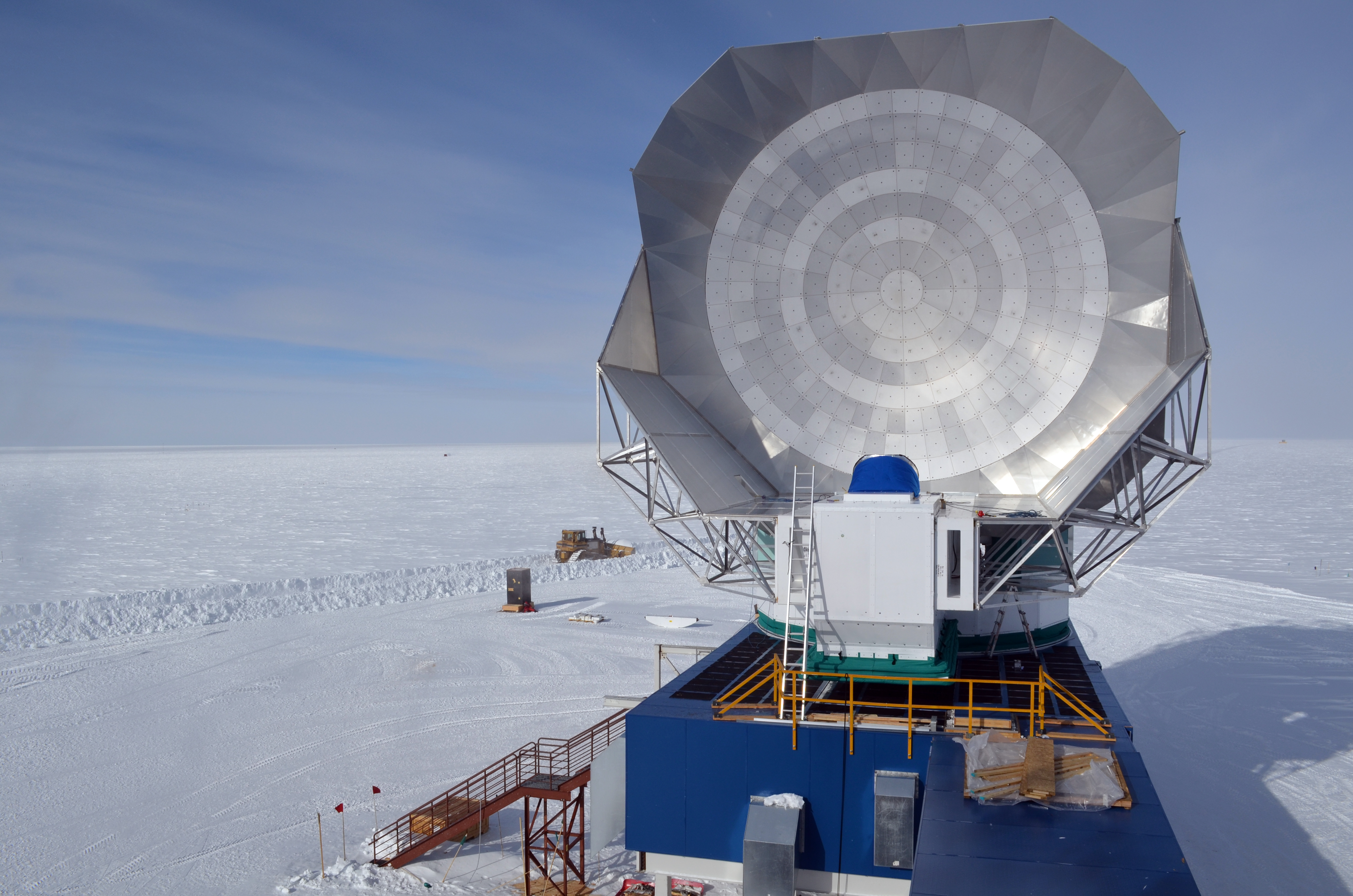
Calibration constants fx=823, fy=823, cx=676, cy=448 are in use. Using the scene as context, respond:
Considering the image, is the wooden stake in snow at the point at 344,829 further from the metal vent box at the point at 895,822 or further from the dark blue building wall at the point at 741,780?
the metal vent box at the point at 895,822

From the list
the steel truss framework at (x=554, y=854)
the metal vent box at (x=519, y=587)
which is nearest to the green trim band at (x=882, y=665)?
the steel truss framework at (x=554, y=854)

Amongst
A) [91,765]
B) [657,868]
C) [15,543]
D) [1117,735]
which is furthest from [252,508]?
[1117,735]

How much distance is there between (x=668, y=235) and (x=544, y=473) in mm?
109494

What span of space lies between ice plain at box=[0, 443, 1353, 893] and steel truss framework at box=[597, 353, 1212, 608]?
19.4 feet

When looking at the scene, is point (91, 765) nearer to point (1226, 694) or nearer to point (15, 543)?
point (1226, 694)

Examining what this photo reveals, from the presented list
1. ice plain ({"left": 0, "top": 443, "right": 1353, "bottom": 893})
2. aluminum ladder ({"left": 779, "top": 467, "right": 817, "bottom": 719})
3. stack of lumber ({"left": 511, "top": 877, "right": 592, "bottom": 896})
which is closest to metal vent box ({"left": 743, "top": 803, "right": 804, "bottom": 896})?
aluminum ladder ({"left": 779, "top": 467, "right": 817, "bottom": 719})

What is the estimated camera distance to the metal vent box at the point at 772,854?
12438mm

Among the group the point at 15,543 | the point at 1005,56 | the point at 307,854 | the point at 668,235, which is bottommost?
the point at 307,854

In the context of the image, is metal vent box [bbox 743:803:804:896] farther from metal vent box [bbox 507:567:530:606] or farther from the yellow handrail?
metal vent box [bbox 507:567:530:606]

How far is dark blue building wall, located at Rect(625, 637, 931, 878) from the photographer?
1284 centimetres

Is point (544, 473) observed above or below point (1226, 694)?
above

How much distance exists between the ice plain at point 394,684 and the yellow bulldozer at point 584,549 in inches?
46.6

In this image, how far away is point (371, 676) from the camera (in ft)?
87.5

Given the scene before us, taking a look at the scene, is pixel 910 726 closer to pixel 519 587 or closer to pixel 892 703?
pixel 892 703
